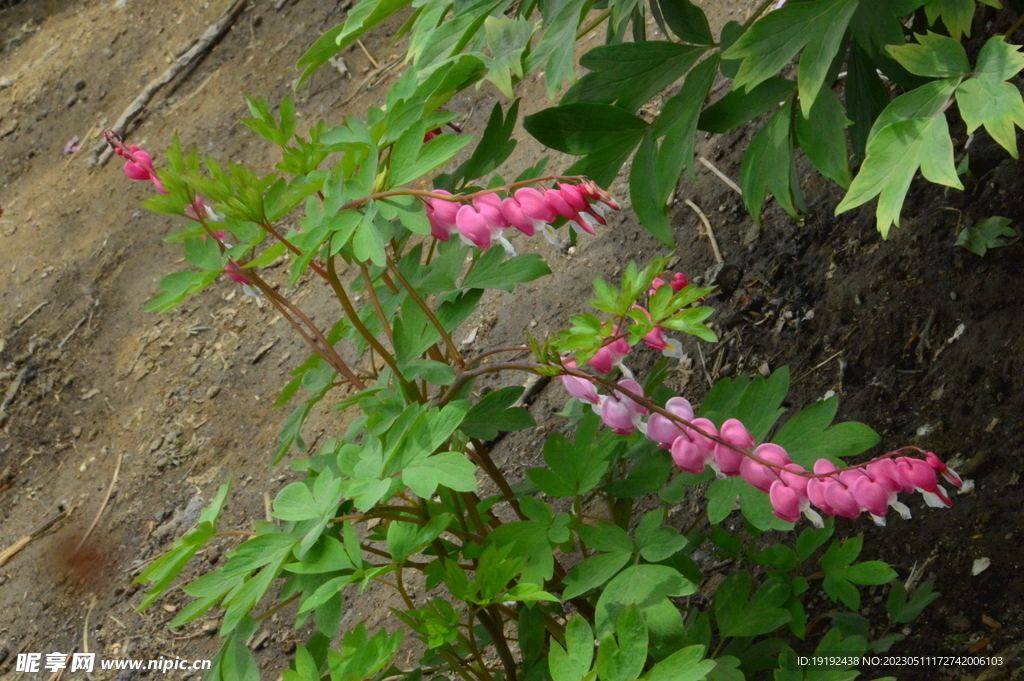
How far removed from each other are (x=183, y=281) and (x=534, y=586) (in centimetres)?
68

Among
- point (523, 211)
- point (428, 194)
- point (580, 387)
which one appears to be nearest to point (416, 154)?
point (428, 194)

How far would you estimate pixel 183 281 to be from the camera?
1.19m

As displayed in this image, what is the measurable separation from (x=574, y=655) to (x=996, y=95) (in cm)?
90

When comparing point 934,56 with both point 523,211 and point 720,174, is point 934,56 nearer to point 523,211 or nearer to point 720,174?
point 523,211

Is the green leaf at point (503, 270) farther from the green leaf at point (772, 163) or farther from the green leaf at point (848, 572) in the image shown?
the green leaf at point (848, 572)

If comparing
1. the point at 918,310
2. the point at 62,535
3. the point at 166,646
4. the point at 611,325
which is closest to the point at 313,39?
the point at 62,535

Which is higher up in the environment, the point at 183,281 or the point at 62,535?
the point at 183,281

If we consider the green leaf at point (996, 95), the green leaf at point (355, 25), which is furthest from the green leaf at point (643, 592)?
the green leaf at point (355, 25)

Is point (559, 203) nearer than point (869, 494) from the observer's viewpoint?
No

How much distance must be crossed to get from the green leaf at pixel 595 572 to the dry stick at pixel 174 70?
12.1ft

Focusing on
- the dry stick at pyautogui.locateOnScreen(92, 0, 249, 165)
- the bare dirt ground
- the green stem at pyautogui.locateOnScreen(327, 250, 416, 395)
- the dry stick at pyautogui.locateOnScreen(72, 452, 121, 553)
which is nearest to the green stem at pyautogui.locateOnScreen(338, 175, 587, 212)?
the green stem at pyautogui.locateOnScreen(327, 250, 416, 395)

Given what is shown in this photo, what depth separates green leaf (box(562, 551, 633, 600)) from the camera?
3.59 ft

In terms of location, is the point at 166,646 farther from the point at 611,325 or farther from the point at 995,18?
the point at 995,18

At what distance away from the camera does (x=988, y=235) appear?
1.70m
